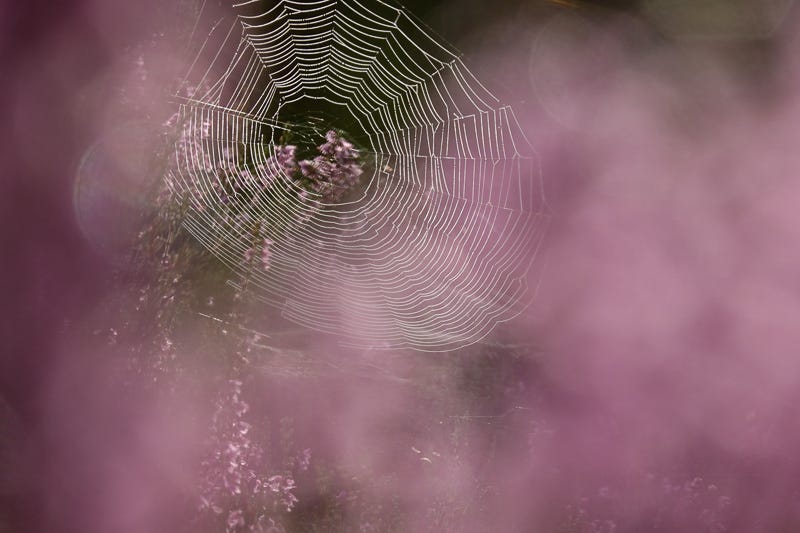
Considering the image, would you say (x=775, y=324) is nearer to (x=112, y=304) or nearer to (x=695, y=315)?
(x=695, y=315)

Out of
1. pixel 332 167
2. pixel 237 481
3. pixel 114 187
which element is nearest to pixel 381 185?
pixel 332 167

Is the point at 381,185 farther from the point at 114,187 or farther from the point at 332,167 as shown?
the point at 114,187

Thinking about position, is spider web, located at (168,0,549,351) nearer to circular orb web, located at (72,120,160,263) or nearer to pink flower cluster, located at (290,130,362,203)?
pink flower cluster, located at (290,130,362,203)

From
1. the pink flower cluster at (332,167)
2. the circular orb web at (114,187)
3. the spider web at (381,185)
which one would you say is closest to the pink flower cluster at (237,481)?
the spider web at (381,185)

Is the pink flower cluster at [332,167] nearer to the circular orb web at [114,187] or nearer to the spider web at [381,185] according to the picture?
the spider web at [381,185]

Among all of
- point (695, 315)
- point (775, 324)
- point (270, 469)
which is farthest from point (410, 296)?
point (775, 324)
